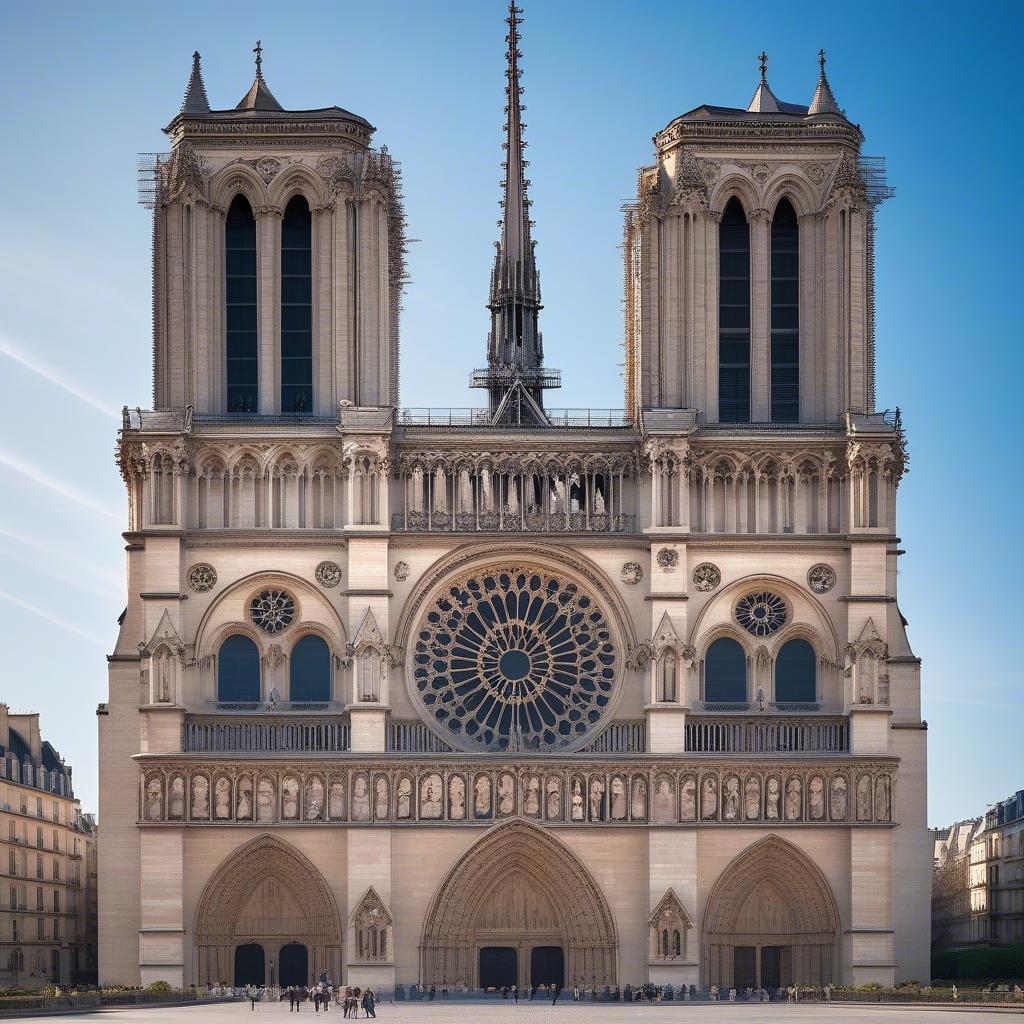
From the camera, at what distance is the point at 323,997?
6588 cm

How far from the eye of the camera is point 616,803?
233 ft

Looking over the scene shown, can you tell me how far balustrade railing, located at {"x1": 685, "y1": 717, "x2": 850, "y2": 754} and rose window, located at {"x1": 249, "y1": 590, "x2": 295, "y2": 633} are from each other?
12492 mm

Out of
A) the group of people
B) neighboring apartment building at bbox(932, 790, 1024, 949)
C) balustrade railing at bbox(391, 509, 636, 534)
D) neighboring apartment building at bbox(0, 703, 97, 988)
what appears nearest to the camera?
the group of people

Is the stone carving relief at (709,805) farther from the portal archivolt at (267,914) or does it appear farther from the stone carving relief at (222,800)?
the stone carving relief at (222,800)

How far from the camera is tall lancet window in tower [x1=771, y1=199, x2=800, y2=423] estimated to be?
74.9 m

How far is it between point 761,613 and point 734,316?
9.53m

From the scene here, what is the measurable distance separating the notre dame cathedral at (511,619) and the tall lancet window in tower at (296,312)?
10 cm

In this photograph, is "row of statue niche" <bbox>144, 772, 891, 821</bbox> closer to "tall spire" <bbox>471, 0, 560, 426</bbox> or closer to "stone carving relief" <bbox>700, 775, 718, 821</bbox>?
"stone carving relief" <bbox>700, 775, 718, 821</bbox>

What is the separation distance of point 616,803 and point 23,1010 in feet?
65.8

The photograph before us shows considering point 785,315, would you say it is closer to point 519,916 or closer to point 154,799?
point 519,916

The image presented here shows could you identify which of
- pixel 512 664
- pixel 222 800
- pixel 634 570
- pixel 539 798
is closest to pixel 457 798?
pixel 539 798

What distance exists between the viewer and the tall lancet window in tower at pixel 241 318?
74.5m

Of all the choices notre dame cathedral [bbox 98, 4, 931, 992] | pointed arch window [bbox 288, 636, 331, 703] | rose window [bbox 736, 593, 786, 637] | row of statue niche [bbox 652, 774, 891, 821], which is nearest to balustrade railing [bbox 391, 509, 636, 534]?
notre dame cathedral [bbox 98, 4, 931, 992]

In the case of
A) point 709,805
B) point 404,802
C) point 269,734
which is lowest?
point 709,805
